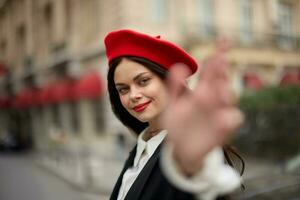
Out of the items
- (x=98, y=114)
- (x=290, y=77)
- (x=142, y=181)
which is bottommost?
(x=98, y=114)

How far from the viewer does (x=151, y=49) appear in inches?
52.4

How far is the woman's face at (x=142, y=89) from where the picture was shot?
1330 mm

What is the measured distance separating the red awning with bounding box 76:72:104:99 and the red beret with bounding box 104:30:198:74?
1294 cm

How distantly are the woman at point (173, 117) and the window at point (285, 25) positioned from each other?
1697 centimetres

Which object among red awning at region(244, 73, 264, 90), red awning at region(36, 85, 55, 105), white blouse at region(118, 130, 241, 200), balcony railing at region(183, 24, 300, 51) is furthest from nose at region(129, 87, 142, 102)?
red awning at region(36, 85, 55, 105)

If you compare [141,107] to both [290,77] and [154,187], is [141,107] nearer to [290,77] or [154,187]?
[154,187]

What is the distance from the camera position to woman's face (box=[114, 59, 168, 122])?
133 centimetres

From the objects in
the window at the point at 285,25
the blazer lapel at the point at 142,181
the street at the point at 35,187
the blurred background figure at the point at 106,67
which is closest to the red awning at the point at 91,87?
the blurred background figure at the point at 106,67

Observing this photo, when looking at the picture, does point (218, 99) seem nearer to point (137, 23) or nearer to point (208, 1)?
point (137, 23)

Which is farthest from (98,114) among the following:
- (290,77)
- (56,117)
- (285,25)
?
(285,25)

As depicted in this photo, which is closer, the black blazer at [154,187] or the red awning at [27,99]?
the black blazer at [154,187]

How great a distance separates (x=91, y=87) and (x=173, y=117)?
13736 mm

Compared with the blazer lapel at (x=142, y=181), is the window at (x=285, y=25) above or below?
above

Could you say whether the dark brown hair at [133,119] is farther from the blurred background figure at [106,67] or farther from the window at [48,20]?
the window at [48,20]
